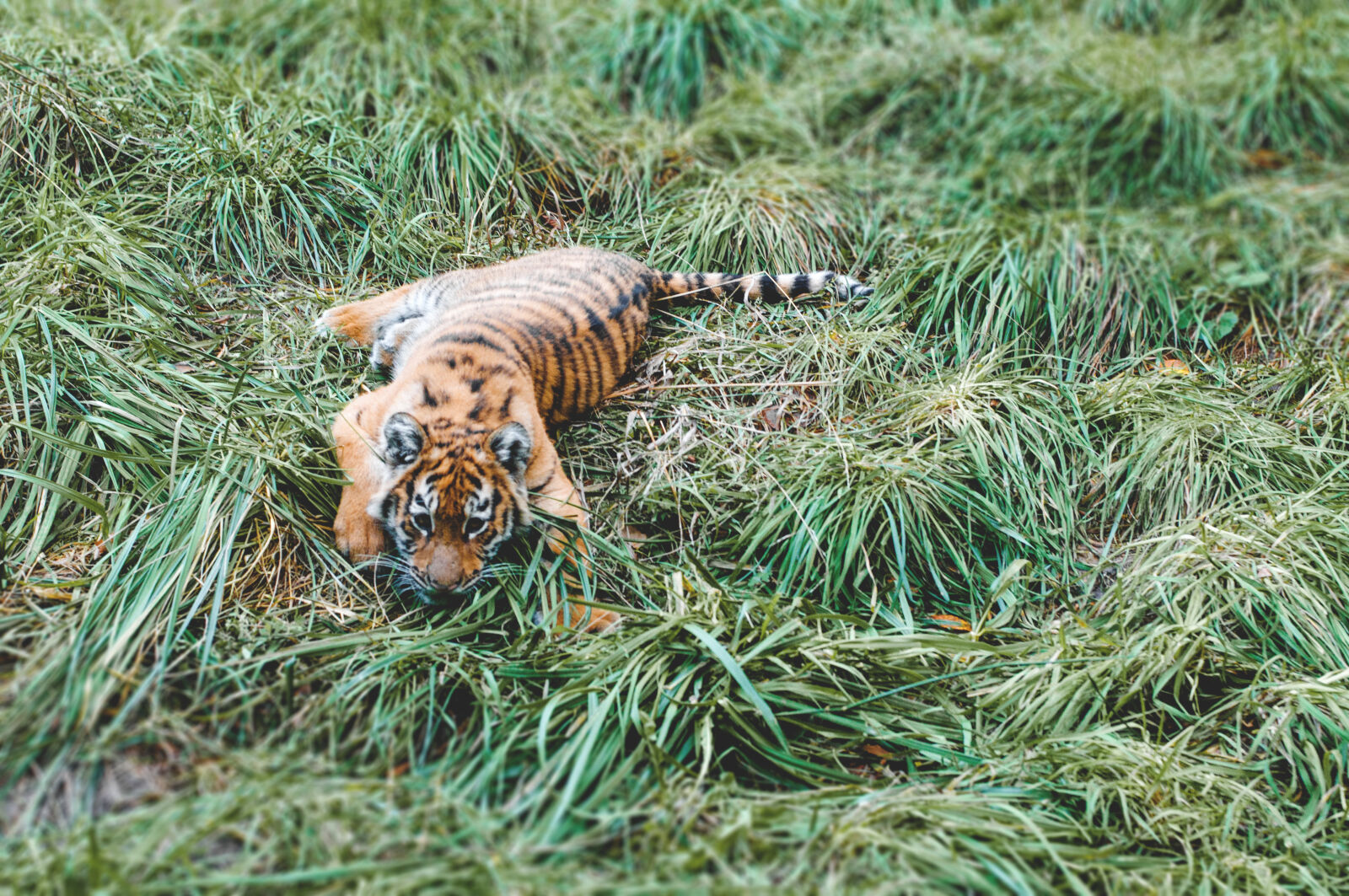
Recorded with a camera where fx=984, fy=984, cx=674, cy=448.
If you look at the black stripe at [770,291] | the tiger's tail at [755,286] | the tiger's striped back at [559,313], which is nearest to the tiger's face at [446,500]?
the tiger's striped back at [559,313]

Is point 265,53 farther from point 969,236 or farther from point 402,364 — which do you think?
point 969,236

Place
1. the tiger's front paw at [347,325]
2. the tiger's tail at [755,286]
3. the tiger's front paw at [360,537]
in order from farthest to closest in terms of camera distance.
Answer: the tiger's tail at [755,286] < the tiger's front paw at [347,325] < the tiger's front paw at [360,537]

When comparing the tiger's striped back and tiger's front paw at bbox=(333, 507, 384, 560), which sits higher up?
the tiger's striped back

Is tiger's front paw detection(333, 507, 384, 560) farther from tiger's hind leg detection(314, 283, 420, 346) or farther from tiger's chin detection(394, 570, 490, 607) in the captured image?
tiger's hind leg detection(314, 283, 420, 346)

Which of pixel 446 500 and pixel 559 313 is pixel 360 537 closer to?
pixel 446 500

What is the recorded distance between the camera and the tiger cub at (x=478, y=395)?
10.2 ft

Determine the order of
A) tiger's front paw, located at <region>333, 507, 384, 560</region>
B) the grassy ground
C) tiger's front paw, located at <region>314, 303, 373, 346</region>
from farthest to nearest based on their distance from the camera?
tiger's front paw, located at <region>314, 303, 373, 346</region> → tiger's front paw, located at <region>333, 507, 384, 560</region> → the grassy ground

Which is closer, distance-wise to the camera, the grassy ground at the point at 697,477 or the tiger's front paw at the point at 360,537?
the grassy ground at the point at 697,477

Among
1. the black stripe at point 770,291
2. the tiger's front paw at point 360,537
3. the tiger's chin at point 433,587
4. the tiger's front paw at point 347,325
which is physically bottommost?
the tiger's chin at point 433,587

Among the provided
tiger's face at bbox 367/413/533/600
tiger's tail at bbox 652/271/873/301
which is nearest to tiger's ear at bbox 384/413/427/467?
tiger's face at bbox 367/413/533/600

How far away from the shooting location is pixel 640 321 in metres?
4.14

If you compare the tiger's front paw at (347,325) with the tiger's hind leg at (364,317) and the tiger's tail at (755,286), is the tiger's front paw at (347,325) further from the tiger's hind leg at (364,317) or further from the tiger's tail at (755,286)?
the tiger's tail at (755,286)

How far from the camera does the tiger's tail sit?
4355 mm

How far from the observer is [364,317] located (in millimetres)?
Answer: 3955
